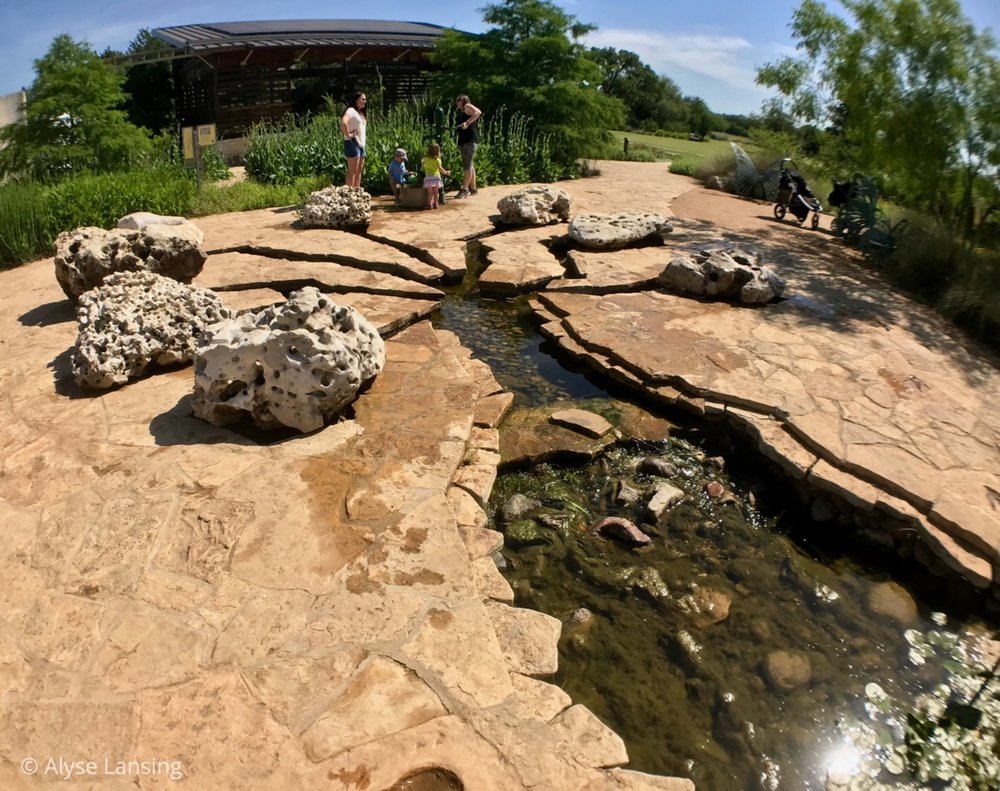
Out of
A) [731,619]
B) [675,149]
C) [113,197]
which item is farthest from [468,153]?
[675,149]

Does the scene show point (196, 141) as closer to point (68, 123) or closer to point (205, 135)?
point (205, 135)

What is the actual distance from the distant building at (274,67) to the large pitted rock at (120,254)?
10.9m

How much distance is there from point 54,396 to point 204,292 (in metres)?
1.25

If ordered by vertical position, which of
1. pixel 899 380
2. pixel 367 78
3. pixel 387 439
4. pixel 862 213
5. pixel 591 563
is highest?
pixel 367 78

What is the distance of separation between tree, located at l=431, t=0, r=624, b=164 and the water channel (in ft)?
37.3

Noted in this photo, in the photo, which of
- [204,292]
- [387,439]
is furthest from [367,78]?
[387,439]

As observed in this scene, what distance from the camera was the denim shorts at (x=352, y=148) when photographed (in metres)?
9.62

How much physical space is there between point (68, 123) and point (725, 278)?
9.91 metres

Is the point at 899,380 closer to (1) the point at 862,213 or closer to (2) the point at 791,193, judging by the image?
(1) the point at 862,213

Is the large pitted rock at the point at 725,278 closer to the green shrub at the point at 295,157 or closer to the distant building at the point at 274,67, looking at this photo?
the green shrub at the point at 295,157

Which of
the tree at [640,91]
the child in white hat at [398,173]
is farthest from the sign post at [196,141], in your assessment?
the tree at [640,91]

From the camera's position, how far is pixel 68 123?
958 cm

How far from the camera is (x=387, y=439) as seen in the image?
152 inches

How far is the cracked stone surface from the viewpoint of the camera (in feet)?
7.13
